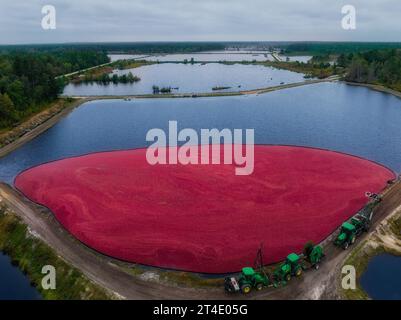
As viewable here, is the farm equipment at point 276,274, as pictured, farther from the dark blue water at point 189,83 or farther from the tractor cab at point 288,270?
the dark blue water at point 189,83

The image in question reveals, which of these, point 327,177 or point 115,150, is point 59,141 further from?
point 327,177

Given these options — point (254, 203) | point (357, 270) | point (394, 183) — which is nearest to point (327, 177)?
point (394, 183)

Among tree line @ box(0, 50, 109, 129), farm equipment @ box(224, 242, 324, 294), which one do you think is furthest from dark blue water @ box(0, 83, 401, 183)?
farm equipment @ box(224, 242, 324, 294)

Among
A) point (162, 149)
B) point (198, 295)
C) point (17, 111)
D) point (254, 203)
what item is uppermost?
point (17, 111)

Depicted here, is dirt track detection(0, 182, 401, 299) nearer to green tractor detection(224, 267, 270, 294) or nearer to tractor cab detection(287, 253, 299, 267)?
green tractor detection(224, 267, 270, 294)

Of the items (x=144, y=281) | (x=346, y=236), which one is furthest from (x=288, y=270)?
(x=144, y=281)

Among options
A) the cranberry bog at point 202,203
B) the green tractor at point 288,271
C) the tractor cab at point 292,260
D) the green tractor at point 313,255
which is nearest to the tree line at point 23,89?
the cranberry bog at point 202,203

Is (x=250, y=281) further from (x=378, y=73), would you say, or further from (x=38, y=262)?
(x=378, y=73)
